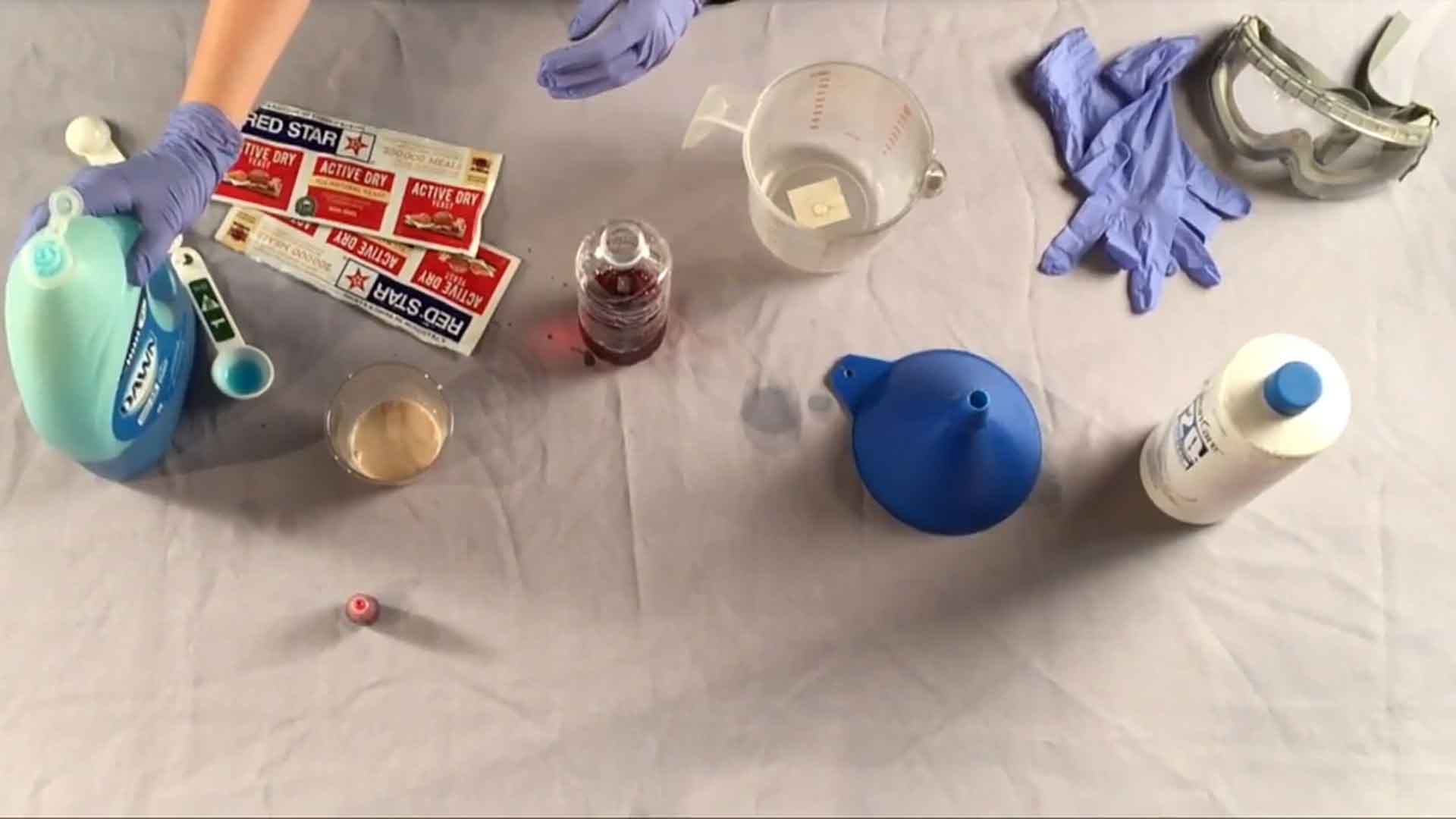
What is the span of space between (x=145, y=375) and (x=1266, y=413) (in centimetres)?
70

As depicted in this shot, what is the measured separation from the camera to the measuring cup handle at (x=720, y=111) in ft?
3.00

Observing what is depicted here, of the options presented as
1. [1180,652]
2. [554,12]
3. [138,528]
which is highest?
[554,12]

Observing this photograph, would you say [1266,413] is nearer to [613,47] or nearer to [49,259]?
[613,47]

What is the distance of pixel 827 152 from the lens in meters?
0.92

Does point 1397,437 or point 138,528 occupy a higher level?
point 138,528

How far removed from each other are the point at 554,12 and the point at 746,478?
415 mm

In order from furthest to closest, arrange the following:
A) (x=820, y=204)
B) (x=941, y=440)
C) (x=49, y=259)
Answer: (x=820, y=204), (x=941, y=440), (x=49, y=259)

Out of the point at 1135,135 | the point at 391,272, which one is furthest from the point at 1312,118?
the point at 391,272

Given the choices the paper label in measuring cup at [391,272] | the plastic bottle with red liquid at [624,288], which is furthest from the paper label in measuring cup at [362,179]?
the plastic bottle with red liquid at [624,288]

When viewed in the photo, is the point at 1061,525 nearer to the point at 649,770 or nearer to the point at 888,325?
the point at 888,325

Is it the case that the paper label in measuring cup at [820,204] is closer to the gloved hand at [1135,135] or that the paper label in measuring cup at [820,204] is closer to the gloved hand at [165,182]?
the gloved hand at [1135,135]

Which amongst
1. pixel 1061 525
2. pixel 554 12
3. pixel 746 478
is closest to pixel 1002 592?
pixel 1061 525

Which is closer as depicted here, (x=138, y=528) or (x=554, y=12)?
(x=138, y=528)

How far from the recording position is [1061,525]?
852 mm
